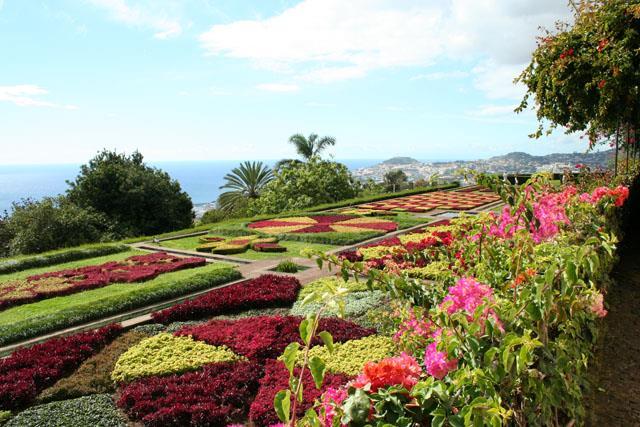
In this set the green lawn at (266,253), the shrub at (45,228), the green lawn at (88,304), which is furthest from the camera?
the shrub at (45,228)

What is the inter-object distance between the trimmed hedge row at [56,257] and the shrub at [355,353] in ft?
27.9

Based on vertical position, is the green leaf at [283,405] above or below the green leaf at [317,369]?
below

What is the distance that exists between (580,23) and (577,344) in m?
9.10

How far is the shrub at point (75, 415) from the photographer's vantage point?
12.4 ft

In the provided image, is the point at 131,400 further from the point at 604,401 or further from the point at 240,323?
the point at 604,401

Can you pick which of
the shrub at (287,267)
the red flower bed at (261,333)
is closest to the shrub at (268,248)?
the shrub at (287,267)

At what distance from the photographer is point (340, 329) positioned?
5.52 m

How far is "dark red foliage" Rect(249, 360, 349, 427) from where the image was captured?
3.71 metres

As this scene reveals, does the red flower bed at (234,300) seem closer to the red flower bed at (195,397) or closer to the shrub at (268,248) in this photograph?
the red flower bed at (195,397)

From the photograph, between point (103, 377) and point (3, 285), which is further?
point (3, 285)

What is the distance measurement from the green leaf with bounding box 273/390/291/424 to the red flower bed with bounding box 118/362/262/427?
2.82m

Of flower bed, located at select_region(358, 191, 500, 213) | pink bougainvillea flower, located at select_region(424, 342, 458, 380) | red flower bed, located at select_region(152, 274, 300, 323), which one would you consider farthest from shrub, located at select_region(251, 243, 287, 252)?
pink bougainvillea flower, located at select_region(424, 342, 458, 380)

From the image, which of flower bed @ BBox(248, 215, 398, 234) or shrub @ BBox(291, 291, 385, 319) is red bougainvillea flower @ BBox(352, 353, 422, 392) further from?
flower bed @ BBox(248, 215, 398, 234)

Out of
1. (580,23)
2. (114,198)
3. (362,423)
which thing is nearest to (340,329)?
(362,423)
